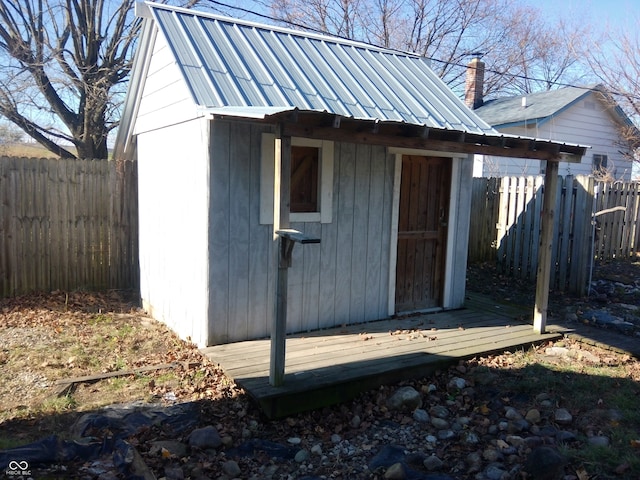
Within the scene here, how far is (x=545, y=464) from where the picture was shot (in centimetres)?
351

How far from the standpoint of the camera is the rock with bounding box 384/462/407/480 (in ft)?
11.5

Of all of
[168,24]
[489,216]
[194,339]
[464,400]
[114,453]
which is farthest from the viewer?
[489,216]

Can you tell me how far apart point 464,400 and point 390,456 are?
4.25 ft

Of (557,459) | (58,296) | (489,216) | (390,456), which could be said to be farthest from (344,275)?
(489,216)

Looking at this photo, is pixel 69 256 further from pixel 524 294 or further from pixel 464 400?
pixel 524 294

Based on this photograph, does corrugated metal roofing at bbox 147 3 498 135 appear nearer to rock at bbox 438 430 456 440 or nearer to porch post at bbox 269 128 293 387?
porch post at bbox 269 128 293 387

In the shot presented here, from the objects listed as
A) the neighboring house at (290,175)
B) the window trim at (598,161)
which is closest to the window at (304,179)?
the neighboring house at (290,175)

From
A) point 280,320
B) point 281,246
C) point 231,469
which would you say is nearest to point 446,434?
point 280,320

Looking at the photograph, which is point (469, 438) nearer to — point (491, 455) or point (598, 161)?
point (491, 455)

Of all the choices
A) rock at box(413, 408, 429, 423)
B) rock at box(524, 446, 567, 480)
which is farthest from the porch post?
rock at box(524, 446, 567, 480)

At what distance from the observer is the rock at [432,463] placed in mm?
3682

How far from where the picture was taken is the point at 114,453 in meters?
3.38
